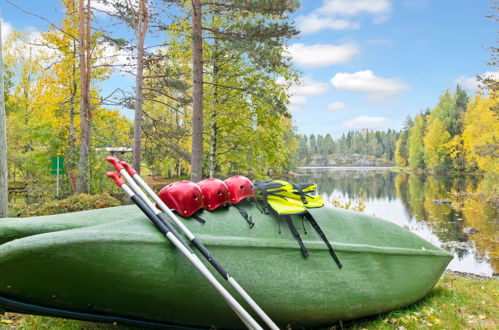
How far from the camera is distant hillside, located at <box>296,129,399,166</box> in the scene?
408 feet

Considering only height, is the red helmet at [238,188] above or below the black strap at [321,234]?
above

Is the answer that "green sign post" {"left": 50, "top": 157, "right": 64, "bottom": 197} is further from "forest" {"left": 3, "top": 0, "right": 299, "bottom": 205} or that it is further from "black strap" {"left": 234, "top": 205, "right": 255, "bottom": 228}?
"black strap" {"left": 234, "top": 205, "right": 255, "bottom": 228}

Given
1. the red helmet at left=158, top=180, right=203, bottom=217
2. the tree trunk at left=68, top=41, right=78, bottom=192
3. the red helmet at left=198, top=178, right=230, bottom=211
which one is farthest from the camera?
the tree trunk at left=68, top=41, right=78, bottom=192

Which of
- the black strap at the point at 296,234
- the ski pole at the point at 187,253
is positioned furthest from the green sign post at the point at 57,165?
the black strap at the point at 296,234

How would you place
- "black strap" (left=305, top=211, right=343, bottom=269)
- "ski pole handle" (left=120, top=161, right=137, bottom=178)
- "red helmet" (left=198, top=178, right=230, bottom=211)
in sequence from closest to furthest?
"ski pole handle" (left=120, top=161, right=137, bottom=178) < "red helmet" (left=198, top=178, right=230, bottom=211) < "black strap" (left=305, top=211, right=343, bottom=269)

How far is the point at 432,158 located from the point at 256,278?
55.3 meters

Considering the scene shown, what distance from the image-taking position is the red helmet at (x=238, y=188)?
3.14 meters

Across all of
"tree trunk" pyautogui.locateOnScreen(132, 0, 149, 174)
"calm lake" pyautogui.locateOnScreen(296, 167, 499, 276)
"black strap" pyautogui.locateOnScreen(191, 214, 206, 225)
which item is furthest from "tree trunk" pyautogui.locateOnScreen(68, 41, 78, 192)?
"black strap" pyautogui.locateOnScreen(191, 214, 206, 225)

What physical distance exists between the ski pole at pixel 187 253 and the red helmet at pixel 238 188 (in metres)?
0.78

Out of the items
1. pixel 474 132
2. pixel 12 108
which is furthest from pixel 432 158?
pixel 12 108

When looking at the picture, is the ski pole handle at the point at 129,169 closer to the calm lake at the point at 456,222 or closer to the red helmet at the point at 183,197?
the red helmet at the point at 183,197

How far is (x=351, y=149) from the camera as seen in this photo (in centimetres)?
13612

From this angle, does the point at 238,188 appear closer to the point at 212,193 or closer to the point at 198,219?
the point at 212,193

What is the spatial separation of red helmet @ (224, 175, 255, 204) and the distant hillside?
117m
